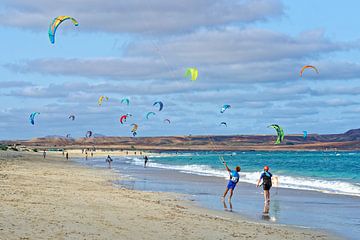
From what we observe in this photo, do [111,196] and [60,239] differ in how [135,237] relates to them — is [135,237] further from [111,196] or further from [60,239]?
[111,196]

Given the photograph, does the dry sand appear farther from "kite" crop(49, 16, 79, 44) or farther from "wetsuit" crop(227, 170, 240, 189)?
"kite" crop(49, 16, 79, 44)

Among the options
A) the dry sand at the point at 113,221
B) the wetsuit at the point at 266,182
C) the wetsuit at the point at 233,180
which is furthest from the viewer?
the wetsuit at the point at 233,180

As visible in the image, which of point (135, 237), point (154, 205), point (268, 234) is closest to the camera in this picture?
point (135, 237)

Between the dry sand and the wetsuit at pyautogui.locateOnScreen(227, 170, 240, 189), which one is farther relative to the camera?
the wetsuit at pyautogui.locateOnScreen(227, 170, 240, 189)

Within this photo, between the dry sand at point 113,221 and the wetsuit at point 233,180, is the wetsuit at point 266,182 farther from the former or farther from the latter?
the dry sand at point 113,221

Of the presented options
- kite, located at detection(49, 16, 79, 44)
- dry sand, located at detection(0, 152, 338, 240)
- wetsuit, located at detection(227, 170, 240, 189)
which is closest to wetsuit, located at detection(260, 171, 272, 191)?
wetsuit, located at detection(227, 170, 240, 189)

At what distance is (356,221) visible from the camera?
1459 cm

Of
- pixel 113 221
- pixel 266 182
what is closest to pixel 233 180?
pixel 266 182

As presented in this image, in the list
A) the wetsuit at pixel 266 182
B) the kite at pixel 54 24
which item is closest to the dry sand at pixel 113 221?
A: the wetsuit at pixel 266 182

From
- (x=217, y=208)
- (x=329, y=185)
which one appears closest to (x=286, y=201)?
(x=217, y=208)

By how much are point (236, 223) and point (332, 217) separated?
341 centimetres

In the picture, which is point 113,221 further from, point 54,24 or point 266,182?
point 54,24

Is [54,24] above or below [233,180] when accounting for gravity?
above

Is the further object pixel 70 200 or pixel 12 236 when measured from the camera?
pixel 70 200
